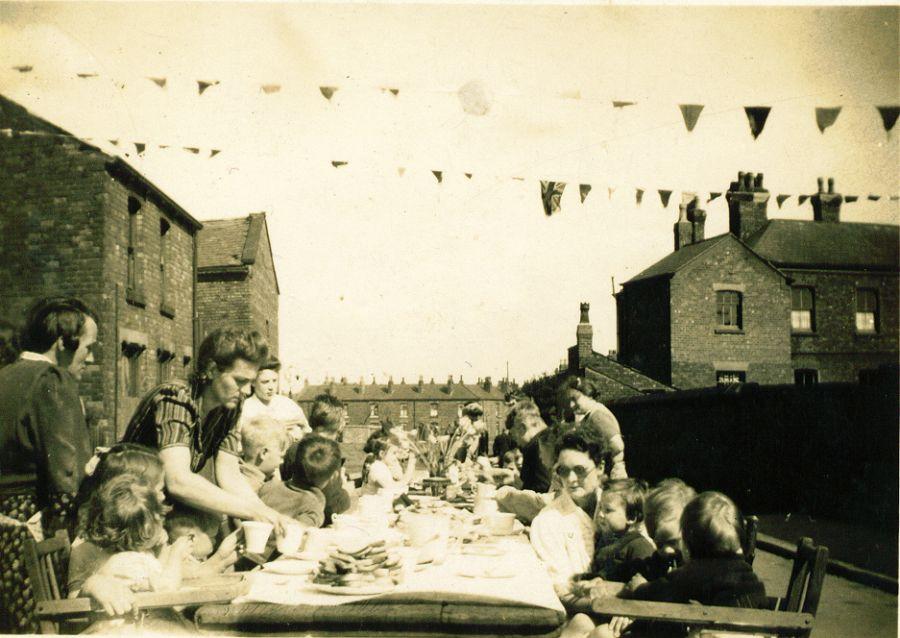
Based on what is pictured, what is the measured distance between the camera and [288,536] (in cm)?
289

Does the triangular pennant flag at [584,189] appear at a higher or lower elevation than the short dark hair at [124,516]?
higher

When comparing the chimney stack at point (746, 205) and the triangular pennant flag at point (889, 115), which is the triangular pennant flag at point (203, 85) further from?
the triangular pennant flag at point (889, 115)

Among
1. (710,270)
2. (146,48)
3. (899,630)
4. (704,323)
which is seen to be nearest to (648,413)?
(704,323)

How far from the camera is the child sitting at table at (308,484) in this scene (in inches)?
138

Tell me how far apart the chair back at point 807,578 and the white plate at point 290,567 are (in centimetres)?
150

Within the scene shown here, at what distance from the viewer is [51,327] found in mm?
3127

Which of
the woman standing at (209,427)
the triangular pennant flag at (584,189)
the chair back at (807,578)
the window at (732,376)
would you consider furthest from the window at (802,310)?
the woman standing at (209,427)

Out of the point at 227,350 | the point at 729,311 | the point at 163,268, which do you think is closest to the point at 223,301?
the point at 163,268

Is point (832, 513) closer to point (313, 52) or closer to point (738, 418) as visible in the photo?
point (738, 418)

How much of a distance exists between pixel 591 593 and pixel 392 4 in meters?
2.90

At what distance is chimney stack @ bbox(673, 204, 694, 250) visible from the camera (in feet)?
14.4

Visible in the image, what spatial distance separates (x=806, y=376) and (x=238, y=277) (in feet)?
12.1

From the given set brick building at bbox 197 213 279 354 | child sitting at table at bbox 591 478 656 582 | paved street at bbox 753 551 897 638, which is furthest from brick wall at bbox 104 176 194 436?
paved street at bbox 753 551 897 638

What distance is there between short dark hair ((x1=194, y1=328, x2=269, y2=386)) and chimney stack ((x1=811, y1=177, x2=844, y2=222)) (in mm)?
2877
